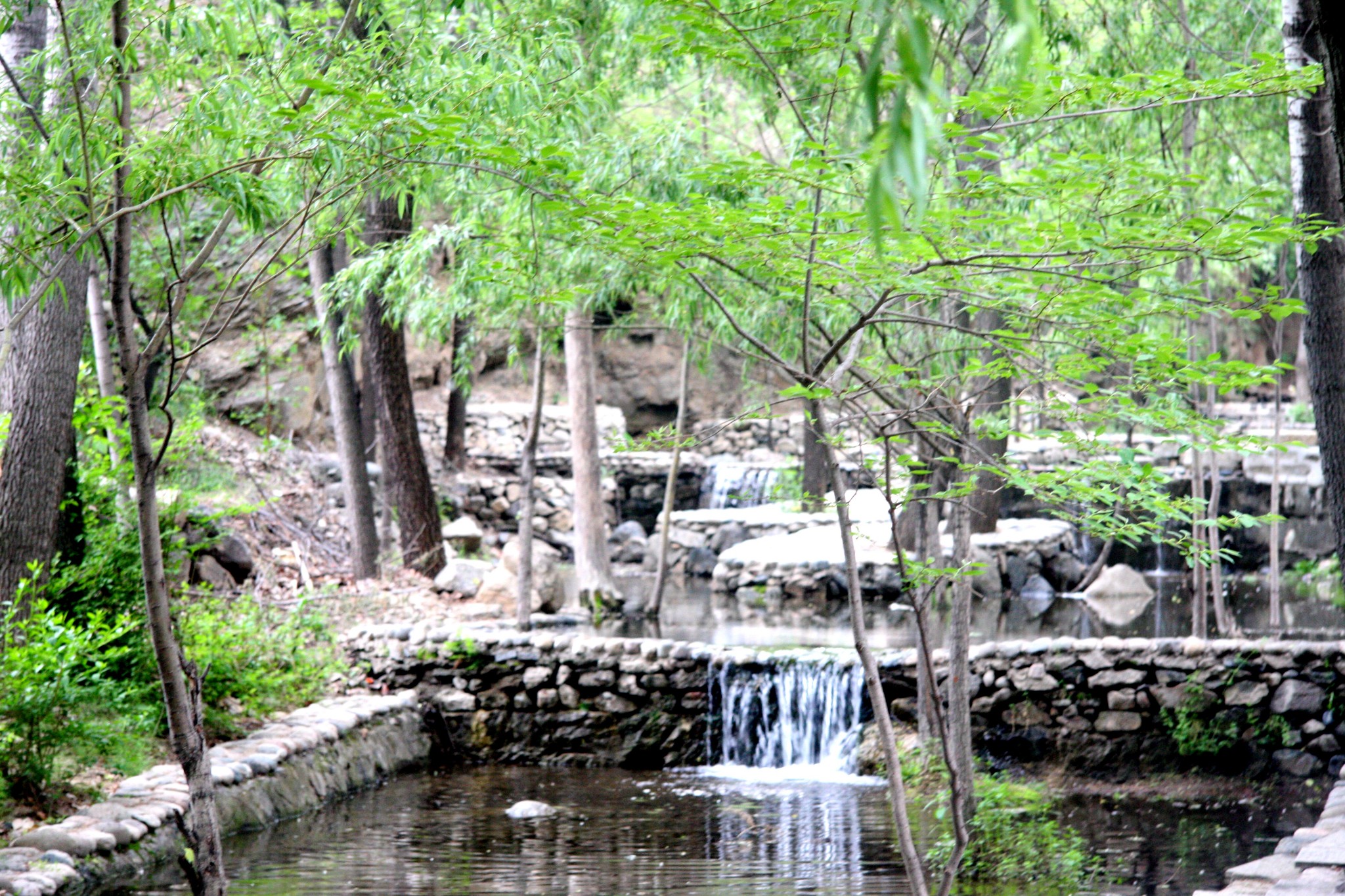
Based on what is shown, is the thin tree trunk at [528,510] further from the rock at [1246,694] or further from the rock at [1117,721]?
the rock at [1246,694]

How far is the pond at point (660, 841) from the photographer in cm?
508

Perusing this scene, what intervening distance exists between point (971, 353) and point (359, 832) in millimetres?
4604

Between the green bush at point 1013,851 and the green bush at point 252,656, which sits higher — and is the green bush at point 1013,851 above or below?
below

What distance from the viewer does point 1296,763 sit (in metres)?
6.88

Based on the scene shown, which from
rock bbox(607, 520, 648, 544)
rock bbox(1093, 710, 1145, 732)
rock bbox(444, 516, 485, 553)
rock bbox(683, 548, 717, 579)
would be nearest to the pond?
rock bbox(1093, 710, 1145, 732)

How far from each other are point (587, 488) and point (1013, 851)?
745 cm

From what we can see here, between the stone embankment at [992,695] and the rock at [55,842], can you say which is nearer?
the rock at [55,842]

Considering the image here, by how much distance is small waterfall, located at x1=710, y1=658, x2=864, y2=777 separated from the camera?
8.01 meters

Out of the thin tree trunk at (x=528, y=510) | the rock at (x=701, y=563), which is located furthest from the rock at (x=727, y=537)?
the thin tree trunk at (x=528, y=510)

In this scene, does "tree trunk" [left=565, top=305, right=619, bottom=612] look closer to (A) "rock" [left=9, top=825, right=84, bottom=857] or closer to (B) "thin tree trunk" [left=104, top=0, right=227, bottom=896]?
(A) "rock" [left=9, top=825, right=84, bottom=857]

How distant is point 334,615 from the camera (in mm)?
9688

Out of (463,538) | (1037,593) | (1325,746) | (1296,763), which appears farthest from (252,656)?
(1037,593)

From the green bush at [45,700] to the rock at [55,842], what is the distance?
14.3 inches

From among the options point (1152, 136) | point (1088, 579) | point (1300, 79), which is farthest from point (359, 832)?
point (1088, 579)
